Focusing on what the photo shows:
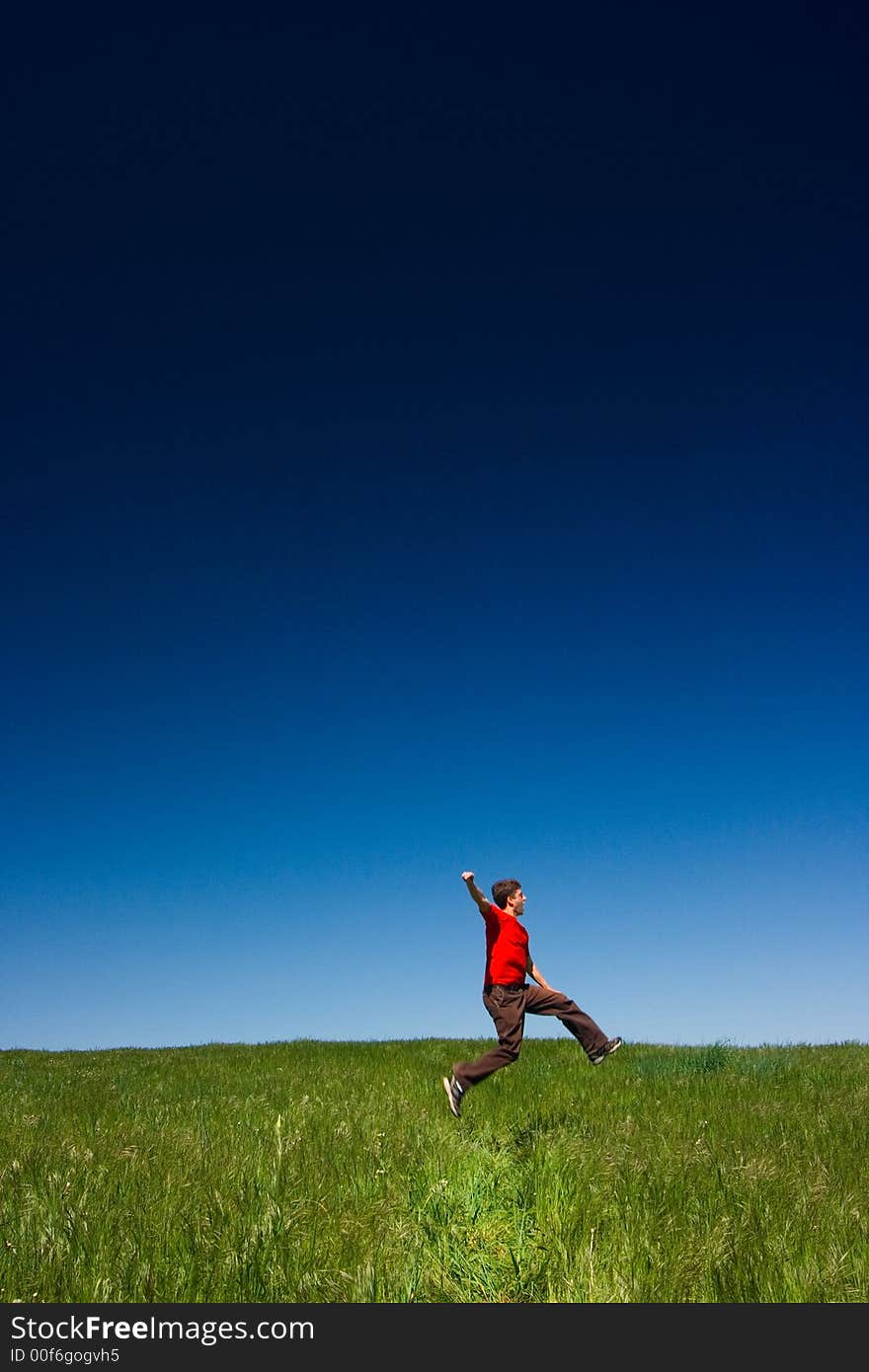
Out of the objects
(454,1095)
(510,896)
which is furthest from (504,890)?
(454,1095)

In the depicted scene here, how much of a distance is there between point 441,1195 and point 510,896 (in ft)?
14.5

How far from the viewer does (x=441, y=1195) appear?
511 cm

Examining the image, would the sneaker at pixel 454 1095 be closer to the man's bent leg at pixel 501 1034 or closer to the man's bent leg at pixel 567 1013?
the man's bent leg at pixel 501 1034

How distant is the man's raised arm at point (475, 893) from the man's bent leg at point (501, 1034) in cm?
82

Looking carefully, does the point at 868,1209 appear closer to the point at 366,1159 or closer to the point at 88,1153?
the point at 366,1159

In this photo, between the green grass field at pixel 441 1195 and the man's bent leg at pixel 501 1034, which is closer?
the green grass field at pixel 441 1195

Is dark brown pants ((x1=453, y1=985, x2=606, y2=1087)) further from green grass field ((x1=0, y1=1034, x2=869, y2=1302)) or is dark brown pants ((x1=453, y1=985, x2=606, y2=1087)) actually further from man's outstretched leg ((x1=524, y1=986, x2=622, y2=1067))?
green grass field ((x1=0, y1=1034, x2=869, y2=1302))

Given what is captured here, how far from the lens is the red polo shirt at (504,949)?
9102 mm

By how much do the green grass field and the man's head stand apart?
192 centimetres

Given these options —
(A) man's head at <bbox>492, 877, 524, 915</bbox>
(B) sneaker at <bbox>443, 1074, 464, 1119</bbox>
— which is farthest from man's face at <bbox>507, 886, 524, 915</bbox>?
(B) sneaker at <bbox>443, 1074, 464, 1119</bbox>

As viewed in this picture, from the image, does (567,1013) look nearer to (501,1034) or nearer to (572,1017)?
(572,1017)

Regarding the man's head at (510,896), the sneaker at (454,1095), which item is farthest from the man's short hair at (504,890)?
the sneaker at (454,1095)

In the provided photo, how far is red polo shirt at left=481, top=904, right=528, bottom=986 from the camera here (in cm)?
910

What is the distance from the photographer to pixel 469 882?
9.00 meters
